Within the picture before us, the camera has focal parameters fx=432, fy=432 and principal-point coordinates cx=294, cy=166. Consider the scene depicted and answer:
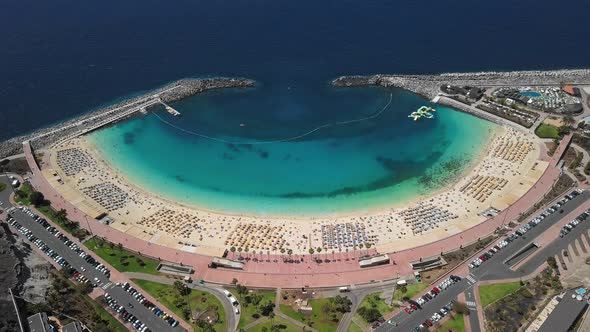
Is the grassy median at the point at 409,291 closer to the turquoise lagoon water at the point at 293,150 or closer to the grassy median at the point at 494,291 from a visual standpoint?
the grassy median at the point at 494,291

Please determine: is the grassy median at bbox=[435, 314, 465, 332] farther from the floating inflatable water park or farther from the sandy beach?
the floating inflatable water park

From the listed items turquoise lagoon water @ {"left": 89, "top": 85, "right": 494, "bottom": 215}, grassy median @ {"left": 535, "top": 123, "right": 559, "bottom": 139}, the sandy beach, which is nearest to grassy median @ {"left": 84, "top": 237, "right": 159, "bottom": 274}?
the sandy beach

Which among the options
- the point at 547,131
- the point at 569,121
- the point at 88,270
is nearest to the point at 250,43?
the point at 547,131

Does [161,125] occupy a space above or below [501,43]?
below

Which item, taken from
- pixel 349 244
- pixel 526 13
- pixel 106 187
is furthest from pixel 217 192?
pixel 526 13

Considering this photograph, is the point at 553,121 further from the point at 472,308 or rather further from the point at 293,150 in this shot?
the point at 293,150

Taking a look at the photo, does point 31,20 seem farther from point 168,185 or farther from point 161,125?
point 168,185
